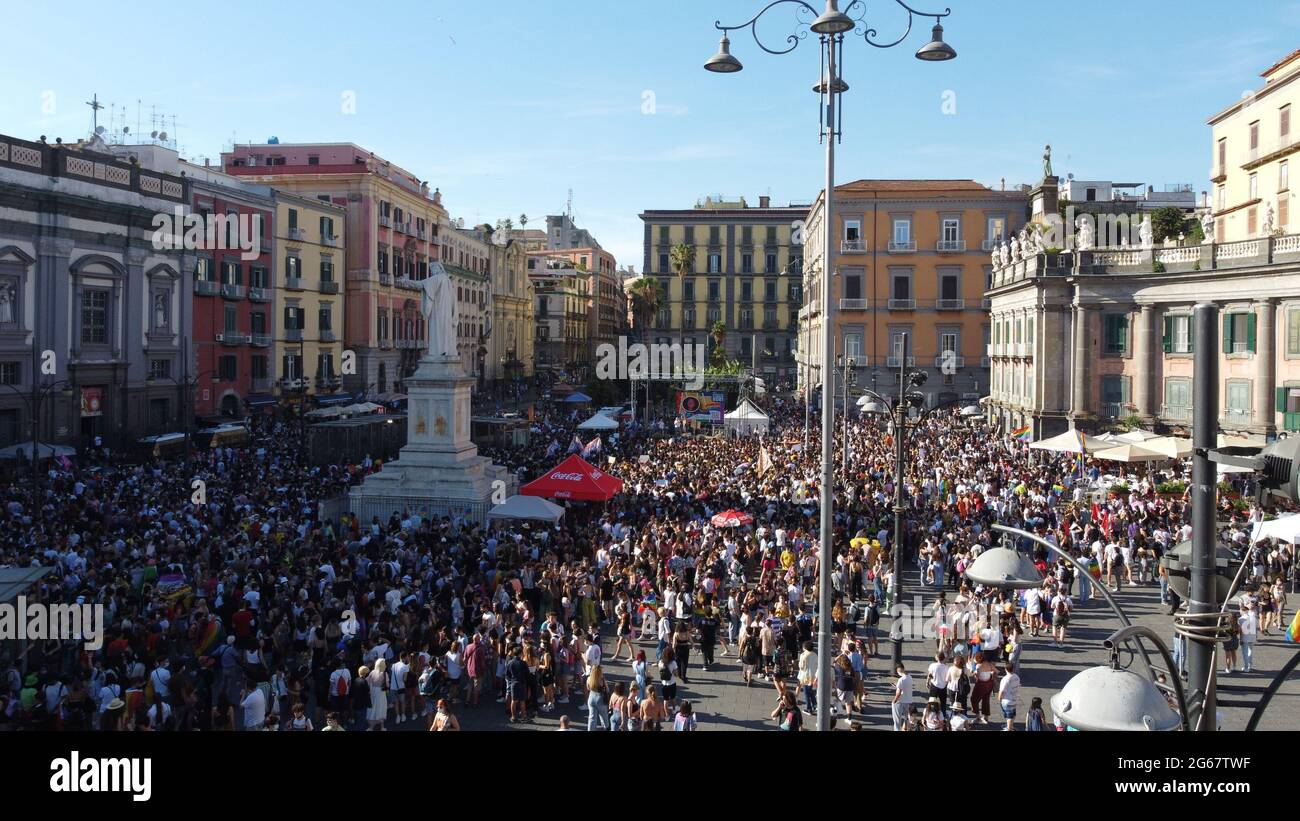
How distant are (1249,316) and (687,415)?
24.4m

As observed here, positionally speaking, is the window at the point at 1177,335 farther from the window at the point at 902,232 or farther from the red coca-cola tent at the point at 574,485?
the window at the point at 902,232

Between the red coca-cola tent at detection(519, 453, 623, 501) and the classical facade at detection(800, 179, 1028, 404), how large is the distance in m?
41.0

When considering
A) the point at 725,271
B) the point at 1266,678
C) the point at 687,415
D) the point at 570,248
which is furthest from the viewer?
the point at 570,248

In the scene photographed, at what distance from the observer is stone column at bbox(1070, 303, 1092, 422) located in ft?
144

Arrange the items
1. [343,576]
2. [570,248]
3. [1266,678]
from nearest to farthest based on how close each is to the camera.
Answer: [1266,678] < [343,576] < [570,248]

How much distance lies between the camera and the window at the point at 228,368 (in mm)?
52531

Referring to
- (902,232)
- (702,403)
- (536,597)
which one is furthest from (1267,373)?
(902,232)

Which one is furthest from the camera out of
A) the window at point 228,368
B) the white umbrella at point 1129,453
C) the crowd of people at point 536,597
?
the window at point 228,368

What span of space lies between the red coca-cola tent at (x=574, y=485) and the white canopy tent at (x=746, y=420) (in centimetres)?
1944

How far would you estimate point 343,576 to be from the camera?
1909 centimetres

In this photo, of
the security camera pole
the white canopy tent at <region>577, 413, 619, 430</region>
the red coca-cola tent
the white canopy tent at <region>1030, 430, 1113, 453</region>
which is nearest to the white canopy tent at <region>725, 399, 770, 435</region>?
the white canopy tent at <region>577, 413, 619, 430</region>

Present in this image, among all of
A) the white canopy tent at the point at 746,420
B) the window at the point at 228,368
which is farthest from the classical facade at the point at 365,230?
the white canopy tent at the point at 746,420
